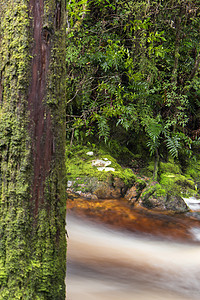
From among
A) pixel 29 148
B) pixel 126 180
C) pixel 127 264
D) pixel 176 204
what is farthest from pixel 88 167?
pixel 29 148

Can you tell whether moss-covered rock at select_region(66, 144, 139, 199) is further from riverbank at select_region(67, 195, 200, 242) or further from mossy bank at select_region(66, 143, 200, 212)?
riverbank at select_region(67, 195, 200, 242)

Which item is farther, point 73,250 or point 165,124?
point 165,124

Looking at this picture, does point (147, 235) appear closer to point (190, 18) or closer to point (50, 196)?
point (50, 196)

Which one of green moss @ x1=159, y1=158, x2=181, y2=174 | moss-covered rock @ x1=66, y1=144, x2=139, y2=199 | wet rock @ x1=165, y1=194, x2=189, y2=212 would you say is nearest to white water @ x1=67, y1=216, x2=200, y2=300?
moss-covered rock @ x1=66, y1=144, x2=139, y2=199

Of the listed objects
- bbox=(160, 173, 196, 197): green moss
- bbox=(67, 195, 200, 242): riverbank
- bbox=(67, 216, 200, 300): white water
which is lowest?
bbox=(67, 216, 200, 300): white water

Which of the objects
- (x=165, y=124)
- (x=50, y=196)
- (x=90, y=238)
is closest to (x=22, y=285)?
(x=50, y=196)

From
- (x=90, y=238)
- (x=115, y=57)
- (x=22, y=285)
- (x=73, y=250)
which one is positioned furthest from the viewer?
(x=115, y=57)

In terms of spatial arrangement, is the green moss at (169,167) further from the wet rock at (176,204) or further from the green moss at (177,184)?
the wet rock at (176,204)

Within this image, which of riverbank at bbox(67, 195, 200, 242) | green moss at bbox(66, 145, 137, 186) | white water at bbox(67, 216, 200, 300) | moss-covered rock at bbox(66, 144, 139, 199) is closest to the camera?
white water at bbox(67, 216, 200, 300)

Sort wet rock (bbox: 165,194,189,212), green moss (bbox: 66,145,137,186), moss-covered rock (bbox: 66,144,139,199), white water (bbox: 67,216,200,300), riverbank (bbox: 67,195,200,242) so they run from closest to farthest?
white water (bbox: 67,216,200,300)
riverbank (bbox: 67,195,200,242)
wet rock (bbox: 165,194,189,212)
moss-covered rock (bbox: 66,144,139,199)
green moss (bbox: 66,145,137,186)

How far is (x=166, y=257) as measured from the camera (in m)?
3.65

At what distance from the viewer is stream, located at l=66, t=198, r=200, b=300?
2547 millimetres

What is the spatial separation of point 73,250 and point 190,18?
19.2ft

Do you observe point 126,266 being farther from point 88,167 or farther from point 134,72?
point 134,72
